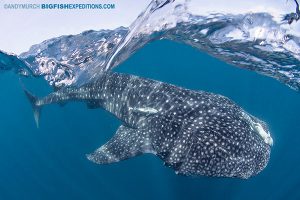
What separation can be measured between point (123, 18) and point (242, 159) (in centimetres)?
602

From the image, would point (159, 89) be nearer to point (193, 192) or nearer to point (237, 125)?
point (237, 125)

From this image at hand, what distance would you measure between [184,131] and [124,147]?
2.11 m

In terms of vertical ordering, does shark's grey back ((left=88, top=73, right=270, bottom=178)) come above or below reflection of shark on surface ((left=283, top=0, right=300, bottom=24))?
below

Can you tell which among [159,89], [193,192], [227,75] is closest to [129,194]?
[193,192]

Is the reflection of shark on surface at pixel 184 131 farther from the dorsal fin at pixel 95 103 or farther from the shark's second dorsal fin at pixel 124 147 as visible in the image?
the dorsal fin at pixel 95 103

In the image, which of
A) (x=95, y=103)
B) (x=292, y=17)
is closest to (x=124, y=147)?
(x=95, y=103)

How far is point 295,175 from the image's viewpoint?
21688mm

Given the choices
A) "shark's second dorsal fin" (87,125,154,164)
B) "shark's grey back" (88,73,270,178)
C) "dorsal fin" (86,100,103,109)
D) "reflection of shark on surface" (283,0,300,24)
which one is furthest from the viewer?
"dorsal fin" (86,100,103,109)

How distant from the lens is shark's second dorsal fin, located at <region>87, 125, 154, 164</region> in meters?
8.32

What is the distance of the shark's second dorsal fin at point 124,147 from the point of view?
8322 mm

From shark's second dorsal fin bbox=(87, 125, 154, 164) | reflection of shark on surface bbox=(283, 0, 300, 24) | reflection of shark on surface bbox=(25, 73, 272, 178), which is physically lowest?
shark's second dorsal fin bbox=(87, 125, 154, 164)

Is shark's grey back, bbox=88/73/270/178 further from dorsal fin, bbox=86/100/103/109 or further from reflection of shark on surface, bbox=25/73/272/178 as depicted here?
dorsal fin, bbox=86/100/103/109

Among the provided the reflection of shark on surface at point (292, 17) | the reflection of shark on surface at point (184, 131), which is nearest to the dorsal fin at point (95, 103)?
the reflection of shark on surface at point (184, 131)

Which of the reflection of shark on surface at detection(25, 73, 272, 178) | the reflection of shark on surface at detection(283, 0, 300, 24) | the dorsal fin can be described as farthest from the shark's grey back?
the reflection of shark on surface at detection(283, 0, 300, 24)
